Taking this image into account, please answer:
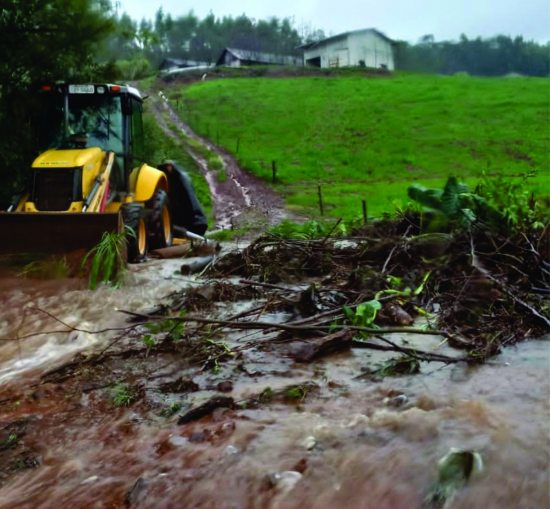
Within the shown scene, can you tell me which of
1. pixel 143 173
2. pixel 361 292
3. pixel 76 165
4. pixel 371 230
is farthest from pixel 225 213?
pixel 361 292

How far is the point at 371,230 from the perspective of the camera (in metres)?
7.38

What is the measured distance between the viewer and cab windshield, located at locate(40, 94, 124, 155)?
10.1m

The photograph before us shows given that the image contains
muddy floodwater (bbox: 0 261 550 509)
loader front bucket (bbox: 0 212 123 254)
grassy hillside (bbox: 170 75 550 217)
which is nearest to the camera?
muddy floodwater (bbox: 0 261 550 509)

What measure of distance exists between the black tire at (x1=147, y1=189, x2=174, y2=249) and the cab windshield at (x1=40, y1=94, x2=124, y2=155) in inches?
39.5

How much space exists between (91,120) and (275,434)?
7.91m

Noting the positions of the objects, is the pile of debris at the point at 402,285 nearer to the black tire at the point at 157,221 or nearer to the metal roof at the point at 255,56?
the black tire at the point at 157,221

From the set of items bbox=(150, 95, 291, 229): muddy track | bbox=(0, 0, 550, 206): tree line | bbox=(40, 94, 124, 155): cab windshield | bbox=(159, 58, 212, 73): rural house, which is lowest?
bbox=(150, 95, 291, 229): muddy track

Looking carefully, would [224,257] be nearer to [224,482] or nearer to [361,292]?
[361,292]

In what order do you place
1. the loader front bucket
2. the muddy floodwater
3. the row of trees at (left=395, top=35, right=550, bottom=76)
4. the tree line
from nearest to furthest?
the muddy floodwater → the row of trees at (left=395, top=35, right=550, bottom=76) → the loader front bucket → the tree line

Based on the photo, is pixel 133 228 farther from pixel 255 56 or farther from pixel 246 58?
pixel 255 56

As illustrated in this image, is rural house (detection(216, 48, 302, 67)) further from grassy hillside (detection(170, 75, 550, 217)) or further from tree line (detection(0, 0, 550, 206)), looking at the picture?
tree line (detection(0, 0, 550, 206))

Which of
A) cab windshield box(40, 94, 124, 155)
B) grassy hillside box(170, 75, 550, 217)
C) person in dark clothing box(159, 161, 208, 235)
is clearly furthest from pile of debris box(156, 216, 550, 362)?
grassy hillside box(170, 75, 550, 217)

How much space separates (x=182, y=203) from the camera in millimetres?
13188

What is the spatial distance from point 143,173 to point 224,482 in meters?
8.33
